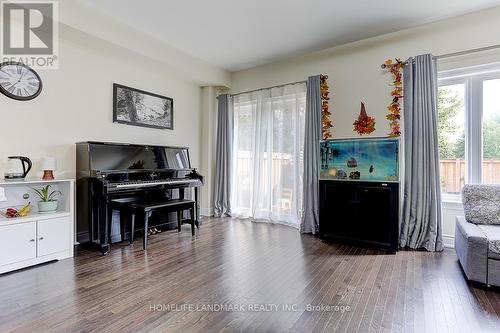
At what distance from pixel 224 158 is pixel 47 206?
279cm

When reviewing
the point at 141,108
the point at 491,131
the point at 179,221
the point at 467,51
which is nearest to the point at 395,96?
the point at 467,51

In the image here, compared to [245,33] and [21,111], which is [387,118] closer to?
[245,33]

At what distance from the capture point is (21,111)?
296 cm

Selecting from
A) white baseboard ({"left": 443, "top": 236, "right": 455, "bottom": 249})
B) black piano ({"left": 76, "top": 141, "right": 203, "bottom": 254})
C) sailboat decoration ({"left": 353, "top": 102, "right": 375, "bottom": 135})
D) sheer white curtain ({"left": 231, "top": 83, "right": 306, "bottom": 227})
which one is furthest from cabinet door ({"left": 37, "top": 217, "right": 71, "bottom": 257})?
white baseboard ({"left": 443, "top": 236, "right": 455, "bottom": 249})

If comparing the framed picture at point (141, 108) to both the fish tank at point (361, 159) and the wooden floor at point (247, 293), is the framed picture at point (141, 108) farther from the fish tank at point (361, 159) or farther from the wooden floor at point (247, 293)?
the fish tank at point (361, 159)

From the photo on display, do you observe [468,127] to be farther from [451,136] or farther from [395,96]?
[395,96]

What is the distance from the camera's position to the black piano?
10.2ft

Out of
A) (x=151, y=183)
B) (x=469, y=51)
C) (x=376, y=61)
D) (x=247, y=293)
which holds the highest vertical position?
(x=376, y=61)

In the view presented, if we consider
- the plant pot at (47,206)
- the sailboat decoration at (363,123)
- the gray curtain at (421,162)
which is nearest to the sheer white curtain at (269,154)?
the sailboat decoration at (363,123)

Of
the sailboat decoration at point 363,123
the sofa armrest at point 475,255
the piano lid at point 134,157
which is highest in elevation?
the sailboat decoration at point 363,123

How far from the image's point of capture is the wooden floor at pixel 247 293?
175cm

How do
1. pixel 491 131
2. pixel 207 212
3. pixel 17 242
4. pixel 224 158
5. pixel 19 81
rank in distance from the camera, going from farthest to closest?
pixel 207 212 < pixel 224 158 < pixel 491 131 < pixel 19 81 < pixel 17 242

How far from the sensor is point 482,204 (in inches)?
111

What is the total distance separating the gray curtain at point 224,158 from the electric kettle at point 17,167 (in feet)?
9.29
